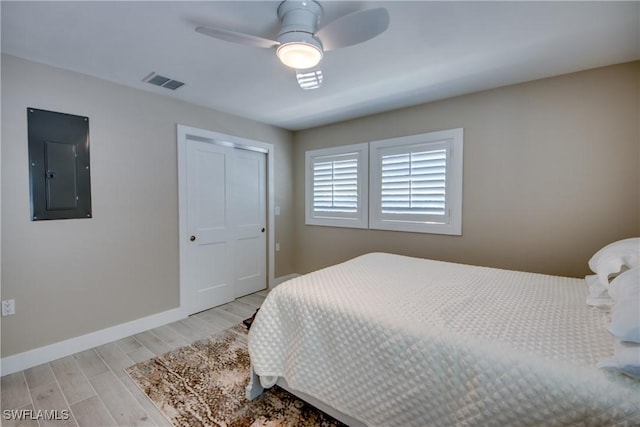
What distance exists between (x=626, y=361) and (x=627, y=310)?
0.66 ft

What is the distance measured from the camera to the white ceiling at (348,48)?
1.55 m

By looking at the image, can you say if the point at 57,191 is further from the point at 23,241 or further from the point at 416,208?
the point at 416,208

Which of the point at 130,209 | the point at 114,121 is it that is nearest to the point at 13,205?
the point at 130,209

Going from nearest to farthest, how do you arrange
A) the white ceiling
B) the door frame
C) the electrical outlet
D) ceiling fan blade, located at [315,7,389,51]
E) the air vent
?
1. ceiling fan blade, located at [315,7,389,51]
2. the white ceiling
3. the electrical outlet
4. the air vent
5. the door frame

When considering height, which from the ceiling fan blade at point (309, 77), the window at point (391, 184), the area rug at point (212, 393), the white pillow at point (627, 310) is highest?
the ceiling fan blade at point (309, 77)

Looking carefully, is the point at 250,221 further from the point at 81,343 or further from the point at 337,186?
the point at 81,343

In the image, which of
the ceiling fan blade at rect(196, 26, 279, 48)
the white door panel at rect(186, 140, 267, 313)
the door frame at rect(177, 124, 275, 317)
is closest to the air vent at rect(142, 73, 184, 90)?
the door frame at rect(177, 124, 275, 317)

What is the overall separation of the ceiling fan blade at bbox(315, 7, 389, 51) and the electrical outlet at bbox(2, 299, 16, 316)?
285 cm

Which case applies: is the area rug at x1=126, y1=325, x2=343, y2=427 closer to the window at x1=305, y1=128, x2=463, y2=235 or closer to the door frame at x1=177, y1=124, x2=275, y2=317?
the door frame at x1=177, y1=124, x2=275, y2=317

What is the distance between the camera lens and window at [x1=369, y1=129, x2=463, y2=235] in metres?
2.84

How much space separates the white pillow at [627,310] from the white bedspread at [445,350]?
14 cm

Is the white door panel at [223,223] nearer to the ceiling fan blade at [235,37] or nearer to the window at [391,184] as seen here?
the window at [391,184]

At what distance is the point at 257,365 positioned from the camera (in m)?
1.66

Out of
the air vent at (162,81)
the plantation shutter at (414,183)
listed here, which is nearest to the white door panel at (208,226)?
the air vent at (162,81)
